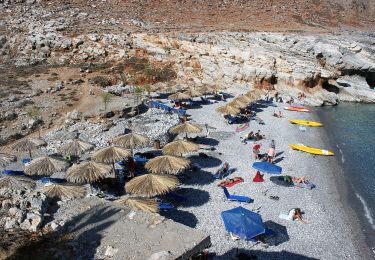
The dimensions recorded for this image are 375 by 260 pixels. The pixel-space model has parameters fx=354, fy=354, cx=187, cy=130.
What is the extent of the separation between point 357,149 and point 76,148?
74.1 feet

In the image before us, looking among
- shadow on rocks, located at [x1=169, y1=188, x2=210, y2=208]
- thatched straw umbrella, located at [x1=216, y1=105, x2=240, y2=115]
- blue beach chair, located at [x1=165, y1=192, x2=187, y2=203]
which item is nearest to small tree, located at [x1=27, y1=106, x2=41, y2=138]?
thatched straw umbrella, located at [x1=216, y1=105, x2=240, y2=115]

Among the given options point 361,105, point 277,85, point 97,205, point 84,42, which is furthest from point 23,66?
point 361,105

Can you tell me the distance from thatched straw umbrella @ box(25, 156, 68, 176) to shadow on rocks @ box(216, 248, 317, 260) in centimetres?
952

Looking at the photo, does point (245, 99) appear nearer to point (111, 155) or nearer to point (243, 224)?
point (111, 155)

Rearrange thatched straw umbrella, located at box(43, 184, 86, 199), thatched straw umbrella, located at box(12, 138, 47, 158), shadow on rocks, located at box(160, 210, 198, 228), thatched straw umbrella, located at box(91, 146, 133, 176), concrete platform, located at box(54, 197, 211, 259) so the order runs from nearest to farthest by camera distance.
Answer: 1. concrete platform, located at box(54, 197, 211, 259)
2. thatched straw umbrella, located at box(43, 184, 86, 199)
3. shadow on rocks, located at box(160, 210, 198, 228)
4. thatched straw umbrella, located at box(91, 146, 133, 176)
5. thatched straw umbrella, located at box(12, 138, 47, 158)

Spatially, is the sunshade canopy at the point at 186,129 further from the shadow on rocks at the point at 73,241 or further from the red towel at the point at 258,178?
the shadow on rocks at the point at 73,241

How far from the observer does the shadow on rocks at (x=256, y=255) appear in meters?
14.8

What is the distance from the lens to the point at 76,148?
67.5ft

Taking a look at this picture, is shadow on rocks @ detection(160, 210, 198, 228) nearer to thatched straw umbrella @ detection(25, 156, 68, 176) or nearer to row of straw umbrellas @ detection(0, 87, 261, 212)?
row of straw umbrellas @ detection(0, 87, 261, 212)

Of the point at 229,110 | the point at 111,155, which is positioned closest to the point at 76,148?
the point at 111,155

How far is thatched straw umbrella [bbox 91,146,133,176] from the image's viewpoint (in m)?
19.0

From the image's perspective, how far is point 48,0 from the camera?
6016 centimetres

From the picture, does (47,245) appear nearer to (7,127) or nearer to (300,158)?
(300,158)

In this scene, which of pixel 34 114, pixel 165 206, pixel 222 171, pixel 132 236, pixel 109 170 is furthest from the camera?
pixel 34 114
